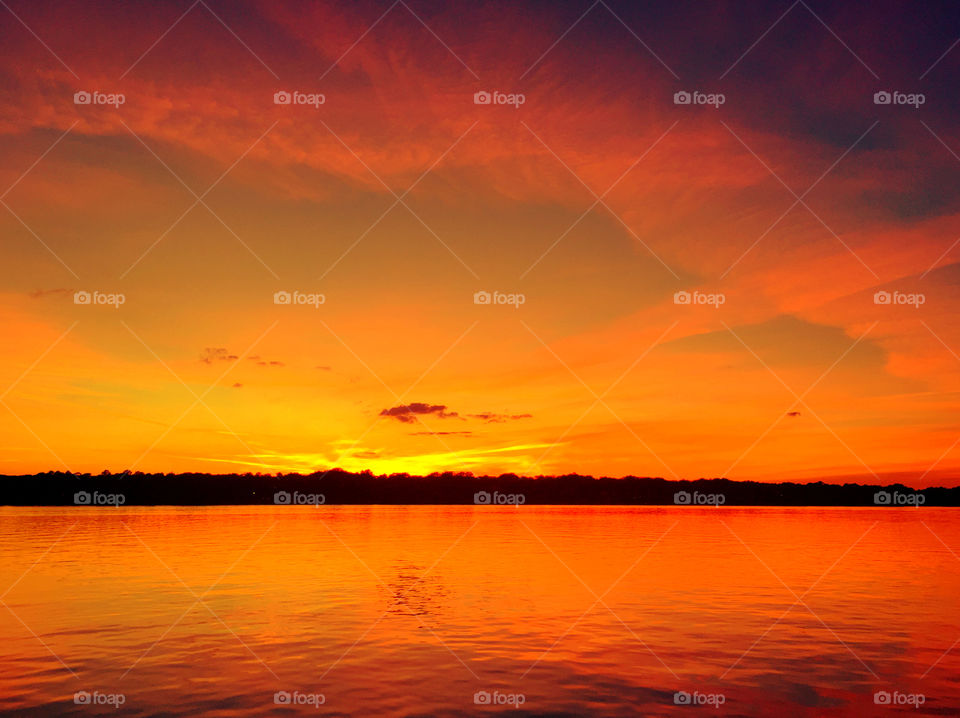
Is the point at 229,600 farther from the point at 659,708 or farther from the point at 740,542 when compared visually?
the point at 740,542

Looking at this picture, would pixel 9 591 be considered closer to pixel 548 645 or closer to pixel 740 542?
pixel 548 645

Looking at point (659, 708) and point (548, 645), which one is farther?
point (548, 645)

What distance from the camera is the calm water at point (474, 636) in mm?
19688

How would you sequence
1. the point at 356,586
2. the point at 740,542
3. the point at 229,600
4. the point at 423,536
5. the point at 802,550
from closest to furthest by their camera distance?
the point at 229,600
the point at 356,586
the point at 802,550
the point at 740,542
the point at 423,536

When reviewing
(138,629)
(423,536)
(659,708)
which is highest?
(423,536)

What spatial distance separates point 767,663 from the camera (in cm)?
2355

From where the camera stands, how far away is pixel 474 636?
27453 millimetres

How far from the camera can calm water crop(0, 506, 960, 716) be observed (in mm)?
19688

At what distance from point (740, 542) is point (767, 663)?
58.0 meters

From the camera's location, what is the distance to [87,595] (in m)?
37.2

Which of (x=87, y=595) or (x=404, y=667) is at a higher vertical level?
(x=87, y=595)

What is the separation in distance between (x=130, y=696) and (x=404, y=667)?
296 inches

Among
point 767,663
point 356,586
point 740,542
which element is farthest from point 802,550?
point 767,663

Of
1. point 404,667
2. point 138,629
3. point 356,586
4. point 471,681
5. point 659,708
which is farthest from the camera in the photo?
point 356,586
